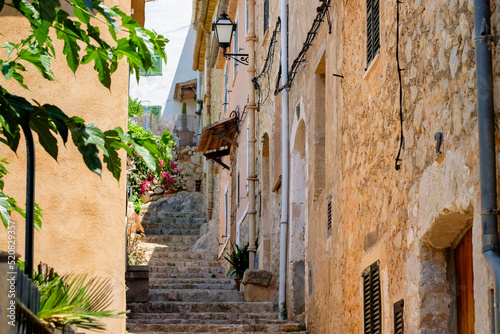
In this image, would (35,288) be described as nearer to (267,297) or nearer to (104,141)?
(104,141)

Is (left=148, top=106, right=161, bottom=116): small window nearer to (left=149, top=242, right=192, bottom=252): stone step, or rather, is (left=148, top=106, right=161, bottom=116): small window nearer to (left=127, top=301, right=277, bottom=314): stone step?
(left=149, top=242, right=192, bottom=252): stone step

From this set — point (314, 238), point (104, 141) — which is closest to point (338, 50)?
point (314, 238)

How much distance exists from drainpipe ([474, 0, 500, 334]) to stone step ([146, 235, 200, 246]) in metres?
19.4

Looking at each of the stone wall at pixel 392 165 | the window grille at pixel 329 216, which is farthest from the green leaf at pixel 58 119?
the window grille at pixel 329 216

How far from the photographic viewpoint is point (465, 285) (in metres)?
5.81

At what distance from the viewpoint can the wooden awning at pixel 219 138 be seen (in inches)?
790

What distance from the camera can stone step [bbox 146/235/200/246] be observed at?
23.9 metres

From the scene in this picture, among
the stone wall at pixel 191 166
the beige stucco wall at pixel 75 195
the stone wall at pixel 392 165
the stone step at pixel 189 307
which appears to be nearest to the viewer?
the stone wall at pixel 392 165

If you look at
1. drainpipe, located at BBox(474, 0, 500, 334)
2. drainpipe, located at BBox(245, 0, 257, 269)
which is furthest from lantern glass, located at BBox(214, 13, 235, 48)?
drainpipe, located at BBox(474, 0, 500, 334)

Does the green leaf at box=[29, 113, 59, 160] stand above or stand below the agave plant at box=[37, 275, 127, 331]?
above

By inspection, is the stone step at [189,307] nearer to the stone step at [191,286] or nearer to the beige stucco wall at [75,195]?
the stone step at [191,286]

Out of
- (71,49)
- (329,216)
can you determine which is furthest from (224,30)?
(71,49)

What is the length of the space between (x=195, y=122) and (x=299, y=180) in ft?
76.7

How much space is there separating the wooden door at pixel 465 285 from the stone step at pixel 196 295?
8126 millimetres
